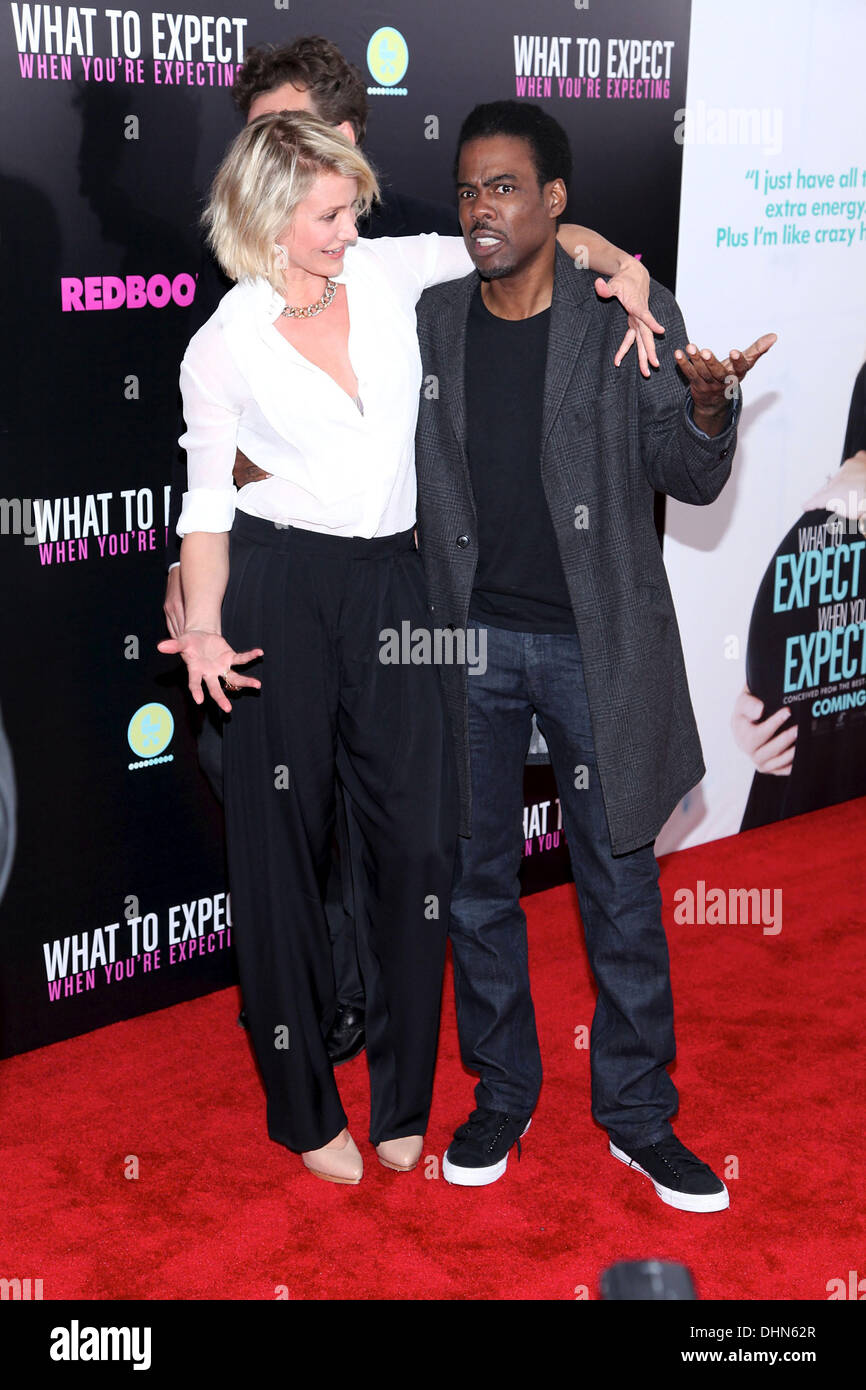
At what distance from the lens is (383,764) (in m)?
2.71

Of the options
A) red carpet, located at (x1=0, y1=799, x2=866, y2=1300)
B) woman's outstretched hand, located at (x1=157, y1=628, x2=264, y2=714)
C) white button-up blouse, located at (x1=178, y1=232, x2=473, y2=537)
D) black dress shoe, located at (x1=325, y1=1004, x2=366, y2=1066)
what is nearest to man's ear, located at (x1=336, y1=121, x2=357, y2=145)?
white button-up blouse, located at (x1=178, y1=232, x2=473, y2=537)

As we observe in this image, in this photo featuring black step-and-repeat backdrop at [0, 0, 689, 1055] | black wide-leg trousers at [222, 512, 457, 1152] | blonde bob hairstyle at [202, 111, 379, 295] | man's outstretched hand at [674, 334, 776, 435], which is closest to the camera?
man's outstretched hand at [674, 334, 776, 435]

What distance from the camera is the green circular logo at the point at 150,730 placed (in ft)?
11.6

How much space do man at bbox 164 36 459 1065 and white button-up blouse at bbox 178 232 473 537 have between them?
90 millimetres

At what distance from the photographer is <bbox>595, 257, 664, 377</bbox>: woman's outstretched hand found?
2.48m

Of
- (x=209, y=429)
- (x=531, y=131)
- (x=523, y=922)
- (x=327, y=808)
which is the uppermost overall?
(x=531, y=131)

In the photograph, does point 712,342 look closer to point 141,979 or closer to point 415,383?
point 415,383

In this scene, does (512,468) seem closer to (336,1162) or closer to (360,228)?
(360,228)

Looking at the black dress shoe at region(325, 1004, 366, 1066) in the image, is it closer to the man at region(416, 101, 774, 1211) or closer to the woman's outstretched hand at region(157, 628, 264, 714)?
the man at region(416, 101, 774, 1211)

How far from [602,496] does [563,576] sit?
16 cm

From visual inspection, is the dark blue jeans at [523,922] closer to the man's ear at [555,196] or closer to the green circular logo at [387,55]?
the man's ear at [555,196]

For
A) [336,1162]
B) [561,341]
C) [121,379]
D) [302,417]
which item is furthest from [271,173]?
[336,1162]

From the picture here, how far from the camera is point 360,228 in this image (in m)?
3.16
